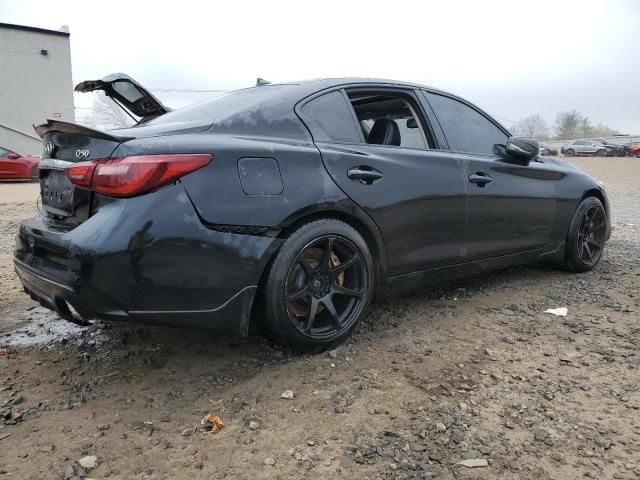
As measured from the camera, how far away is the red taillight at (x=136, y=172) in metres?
2.28

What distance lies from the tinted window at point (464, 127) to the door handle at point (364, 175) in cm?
88

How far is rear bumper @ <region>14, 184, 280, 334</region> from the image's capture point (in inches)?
88.3

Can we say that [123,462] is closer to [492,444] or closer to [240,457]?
[240,457]

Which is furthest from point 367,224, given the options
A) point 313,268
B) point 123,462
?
point 123,462

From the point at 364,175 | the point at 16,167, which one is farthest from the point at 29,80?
the point at 364,175

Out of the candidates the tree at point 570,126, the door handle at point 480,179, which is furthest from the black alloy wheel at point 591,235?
the tree at point 570,126

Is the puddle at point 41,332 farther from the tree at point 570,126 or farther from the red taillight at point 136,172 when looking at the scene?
the tree at point 570,126

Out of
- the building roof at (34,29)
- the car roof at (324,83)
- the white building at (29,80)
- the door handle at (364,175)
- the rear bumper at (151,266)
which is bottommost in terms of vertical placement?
the rear bumper at (151,266)

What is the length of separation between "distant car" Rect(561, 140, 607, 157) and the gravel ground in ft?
158

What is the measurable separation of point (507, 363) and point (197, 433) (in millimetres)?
1626

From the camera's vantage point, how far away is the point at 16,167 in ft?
52.3

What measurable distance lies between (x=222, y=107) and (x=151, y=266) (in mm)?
1110

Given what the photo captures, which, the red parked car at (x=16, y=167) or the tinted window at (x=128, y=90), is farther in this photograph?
the red parked car at (x=16, y=167)

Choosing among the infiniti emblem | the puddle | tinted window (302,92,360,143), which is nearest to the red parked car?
the puddle
